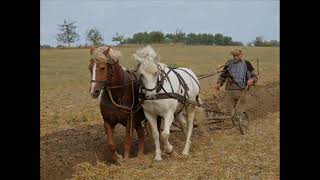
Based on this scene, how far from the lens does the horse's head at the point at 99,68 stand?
306 inches

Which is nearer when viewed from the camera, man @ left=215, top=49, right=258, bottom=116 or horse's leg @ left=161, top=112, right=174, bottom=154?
horse's leg @ left=161, top=112, right=174, bottom=154

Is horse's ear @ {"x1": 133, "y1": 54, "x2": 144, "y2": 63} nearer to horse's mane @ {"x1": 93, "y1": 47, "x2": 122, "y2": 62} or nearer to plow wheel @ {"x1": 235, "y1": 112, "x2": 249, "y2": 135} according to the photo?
horse's mane @ {"x1": 93, "y1": 47, "x2": 122, "y2": 62}

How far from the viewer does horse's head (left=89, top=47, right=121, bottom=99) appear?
7.78 m

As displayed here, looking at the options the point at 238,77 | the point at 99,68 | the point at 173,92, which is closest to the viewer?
the point at 99,68

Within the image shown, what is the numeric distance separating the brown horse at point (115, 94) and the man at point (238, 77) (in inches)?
109

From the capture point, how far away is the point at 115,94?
334 inches

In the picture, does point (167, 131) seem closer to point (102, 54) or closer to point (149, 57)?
point (149, 57)

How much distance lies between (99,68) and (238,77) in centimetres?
414

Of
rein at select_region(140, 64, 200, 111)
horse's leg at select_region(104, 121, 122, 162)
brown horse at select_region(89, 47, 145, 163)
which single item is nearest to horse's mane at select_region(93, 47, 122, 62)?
brown horse at select_region(89, 47, 145, 163)

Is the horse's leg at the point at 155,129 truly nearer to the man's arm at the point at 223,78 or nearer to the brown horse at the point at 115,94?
the brown horse at the point at 115,94

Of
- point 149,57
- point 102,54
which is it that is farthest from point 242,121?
point 102,54

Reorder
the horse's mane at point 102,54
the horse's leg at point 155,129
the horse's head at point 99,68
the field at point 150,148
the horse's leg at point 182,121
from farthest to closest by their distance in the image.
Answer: the horse's leg at point 182,121 < the horse's leg at point 155,129 < the horse's mane at point 102,54 < the horse's head at point 99,68 < the field at point 150,148

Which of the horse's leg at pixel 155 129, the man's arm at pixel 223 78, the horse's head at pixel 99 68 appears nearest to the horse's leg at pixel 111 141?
the horse's leg at pixel 155 129
